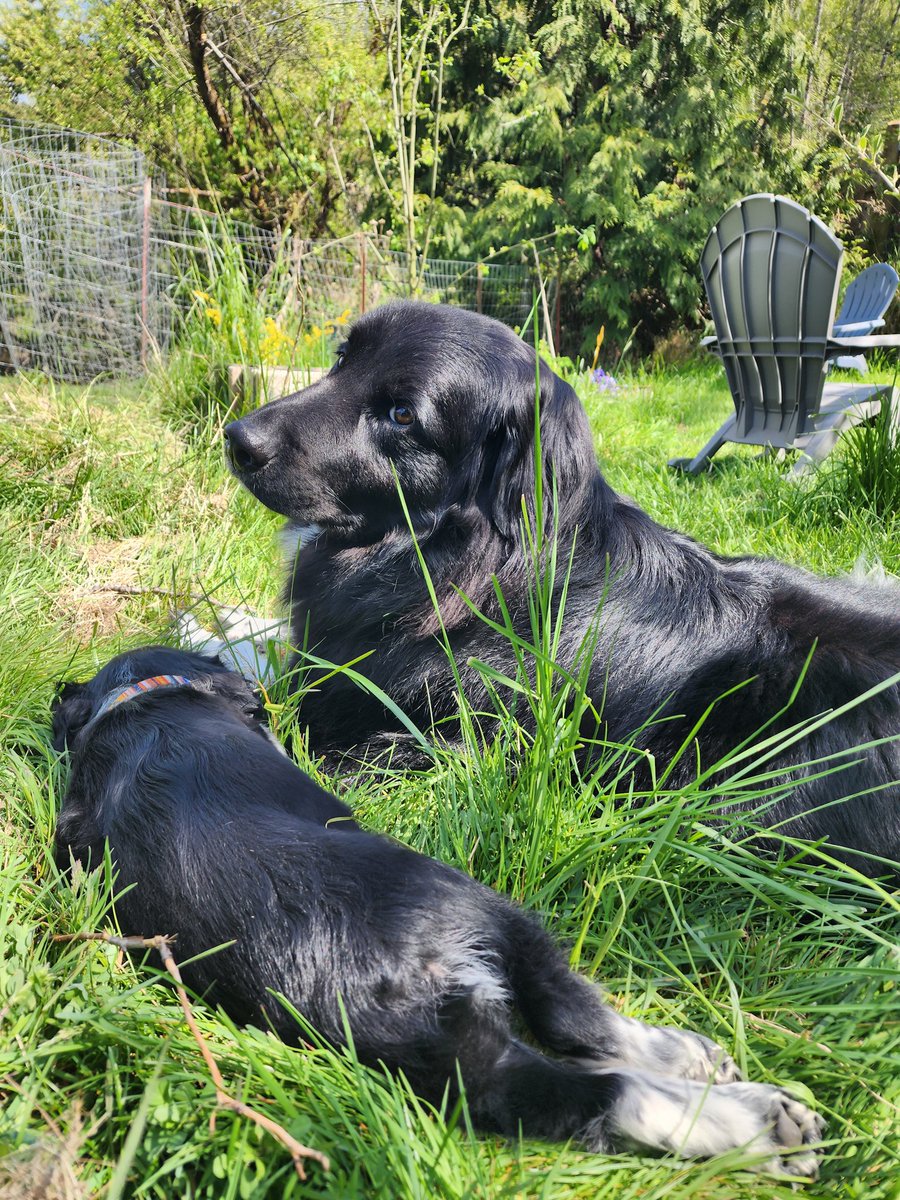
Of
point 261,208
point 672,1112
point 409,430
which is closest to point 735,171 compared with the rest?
point 261,208

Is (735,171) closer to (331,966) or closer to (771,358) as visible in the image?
(771,358)

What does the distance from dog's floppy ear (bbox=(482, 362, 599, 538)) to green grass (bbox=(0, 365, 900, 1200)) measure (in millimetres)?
595

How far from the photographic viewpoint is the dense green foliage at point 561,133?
12625mm

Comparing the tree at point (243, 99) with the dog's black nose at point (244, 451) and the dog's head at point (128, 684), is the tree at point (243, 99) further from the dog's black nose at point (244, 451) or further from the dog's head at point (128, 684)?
the dog's head at point (128, 684)

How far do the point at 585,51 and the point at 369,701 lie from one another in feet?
46.3

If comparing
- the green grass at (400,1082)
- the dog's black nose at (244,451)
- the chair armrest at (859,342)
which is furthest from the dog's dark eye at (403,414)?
the chair armrest at (859,342)

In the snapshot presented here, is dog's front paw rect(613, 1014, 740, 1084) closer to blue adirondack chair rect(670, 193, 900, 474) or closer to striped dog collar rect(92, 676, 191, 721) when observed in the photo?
striped dog collar rect(92, 676, 191, 721)

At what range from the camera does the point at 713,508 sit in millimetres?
4645

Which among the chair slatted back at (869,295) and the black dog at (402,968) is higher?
the chair slatted back at (869,295)

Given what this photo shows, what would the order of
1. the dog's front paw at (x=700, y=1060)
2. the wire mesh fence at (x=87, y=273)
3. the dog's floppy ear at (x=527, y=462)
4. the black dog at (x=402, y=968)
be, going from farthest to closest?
the wire mesh fence at (x=87, y=273) < the dog's floppy ear at (x=527, y=462) < the dog's front paw at (x=700, y=1060) < the black dog at (x=402, y=968)

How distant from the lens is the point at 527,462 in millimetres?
2361

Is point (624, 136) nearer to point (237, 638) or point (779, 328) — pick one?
point (779, 328)

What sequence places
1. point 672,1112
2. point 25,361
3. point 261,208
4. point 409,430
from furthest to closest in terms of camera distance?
point 261,208 → point 25,361 → point 409,430 → point 672,1112

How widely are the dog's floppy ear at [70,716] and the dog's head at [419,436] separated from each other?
707mm
